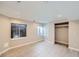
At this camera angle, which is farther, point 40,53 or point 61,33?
point 61,33

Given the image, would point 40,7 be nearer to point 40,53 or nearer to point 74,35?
point 40,53

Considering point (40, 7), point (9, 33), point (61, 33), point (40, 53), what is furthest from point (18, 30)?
point (40, 7)

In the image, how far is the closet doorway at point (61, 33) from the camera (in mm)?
6351

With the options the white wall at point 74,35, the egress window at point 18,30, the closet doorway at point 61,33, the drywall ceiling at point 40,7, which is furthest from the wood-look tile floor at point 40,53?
the drywall ceiling at point 40,7

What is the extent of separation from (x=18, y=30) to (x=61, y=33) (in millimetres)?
3347

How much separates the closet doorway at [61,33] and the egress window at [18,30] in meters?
2.67

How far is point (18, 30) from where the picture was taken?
598 centimetres

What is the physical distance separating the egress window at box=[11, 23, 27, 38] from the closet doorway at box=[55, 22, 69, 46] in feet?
8.77

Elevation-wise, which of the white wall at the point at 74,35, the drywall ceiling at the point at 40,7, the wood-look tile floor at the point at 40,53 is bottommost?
the wood-look tile floor at the point at 40,53

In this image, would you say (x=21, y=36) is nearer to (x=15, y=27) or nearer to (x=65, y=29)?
(x=15, y=27)

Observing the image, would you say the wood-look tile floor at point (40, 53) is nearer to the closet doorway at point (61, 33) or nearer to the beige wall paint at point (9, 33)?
the beige wall paint at point (9, 33)

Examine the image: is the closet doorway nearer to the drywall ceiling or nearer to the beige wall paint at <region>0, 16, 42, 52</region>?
the beige wall paint at <region>0, 16, 42, 52</region>

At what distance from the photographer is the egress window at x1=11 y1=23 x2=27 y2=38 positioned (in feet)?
17.8

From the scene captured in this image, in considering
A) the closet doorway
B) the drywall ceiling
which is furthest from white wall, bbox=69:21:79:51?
the drywall ceiling
